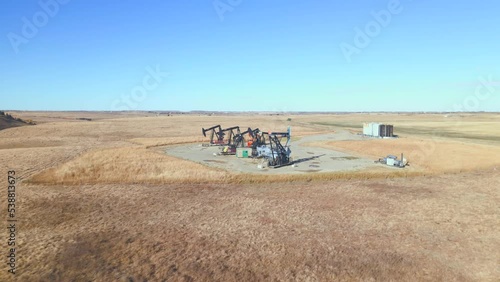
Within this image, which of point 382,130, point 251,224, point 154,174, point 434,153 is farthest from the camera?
point 382,130

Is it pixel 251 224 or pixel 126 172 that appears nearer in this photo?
pixel 251 224

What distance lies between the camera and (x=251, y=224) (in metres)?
17.1

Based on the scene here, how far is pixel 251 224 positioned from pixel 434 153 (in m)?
30.3

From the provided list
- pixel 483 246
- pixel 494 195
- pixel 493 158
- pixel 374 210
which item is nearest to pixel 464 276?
pixel 483 246

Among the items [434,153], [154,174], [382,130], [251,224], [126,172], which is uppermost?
[382,130]

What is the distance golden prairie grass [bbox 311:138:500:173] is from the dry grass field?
1.15m

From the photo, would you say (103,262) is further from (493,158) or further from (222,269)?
A: (493,158)

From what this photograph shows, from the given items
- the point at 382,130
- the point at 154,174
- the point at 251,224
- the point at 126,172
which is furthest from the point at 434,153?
the point at 126,172

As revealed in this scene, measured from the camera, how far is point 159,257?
1330 cm

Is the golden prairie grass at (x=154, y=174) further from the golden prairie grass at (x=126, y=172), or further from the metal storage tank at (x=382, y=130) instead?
the metal storage tank at (x=382, y=130)

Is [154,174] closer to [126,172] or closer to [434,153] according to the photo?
[126,172]

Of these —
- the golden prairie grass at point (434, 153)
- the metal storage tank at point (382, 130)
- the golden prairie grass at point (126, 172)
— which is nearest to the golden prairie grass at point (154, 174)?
the golden prairie grass at point (126, 172)

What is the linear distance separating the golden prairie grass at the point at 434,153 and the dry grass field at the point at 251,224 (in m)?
1.15

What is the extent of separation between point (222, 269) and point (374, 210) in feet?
36.4
